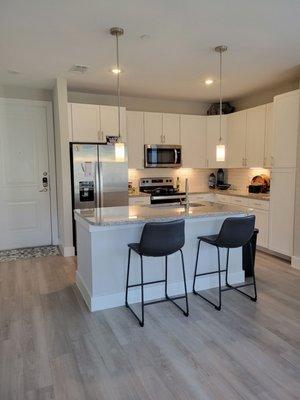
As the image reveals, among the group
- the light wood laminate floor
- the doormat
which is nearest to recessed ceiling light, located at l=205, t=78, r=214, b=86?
the light wood laminate floor

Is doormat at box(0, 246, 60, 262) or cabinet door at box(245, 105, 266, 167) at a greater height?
cabinet door at box(245, 105, 266, 167)

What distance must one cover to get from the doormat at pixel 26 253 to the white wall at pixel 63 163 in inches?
10.9

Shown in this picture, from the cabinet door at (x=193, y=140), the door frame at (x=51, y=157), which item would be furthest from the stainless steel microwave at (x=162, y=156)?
the door frame at (x=51, y=157)

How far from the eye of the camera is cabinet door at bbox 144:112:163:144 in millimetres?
5316

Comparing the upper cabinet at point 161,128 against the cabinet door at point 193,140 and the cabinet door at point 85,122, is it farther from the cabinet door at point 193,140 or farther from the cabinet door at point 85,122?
the cabinet door at point 85,122

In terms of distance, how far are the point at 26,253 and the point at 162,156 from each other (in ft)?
9.31

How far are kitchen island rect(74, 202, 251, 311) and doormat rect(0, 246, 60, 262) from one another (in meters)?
1.52

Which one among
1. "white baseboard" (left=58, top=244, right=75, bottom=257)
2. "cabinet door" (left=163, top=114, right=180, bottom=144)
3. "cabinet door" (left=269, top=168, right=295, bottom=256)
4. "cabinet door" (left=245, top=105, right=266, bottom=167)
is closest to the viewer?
"cabinet door" (left=269, top=168, right=295, bottom=256)

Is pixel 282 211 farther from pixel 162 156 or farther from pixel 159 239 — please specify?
pixel 159 239

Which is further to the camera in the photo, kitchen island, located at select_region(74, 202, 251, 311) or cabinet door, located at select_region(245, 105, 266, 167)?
cabinet door, located at select_region(245, 105, 266, 167)

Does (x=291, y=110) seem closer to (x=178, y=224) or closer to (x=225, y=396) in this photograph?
(x=178, y=224)

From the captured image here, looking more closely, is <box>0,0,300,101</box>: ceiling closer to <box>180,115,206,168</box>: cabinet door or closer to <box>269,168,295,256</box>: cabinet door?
<box>180,115,206,168</box>: cabinet door

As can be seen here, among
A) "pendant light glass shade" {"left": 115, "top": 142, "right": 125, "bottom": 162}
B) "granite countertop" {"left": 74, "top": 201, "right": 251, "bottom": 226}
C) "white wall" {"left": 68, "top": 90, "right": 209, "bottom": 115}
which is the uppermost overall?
"white wall" {"left": 68, "top": 90, "right": 209, "bottom": 115}

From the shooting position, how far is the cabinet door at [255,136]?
4.89m
